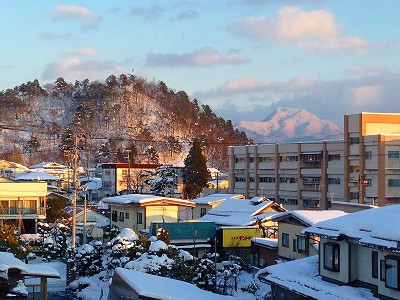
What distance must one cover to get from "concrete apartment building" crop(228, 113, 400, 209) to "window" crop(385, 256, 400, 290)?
28358 millimetres

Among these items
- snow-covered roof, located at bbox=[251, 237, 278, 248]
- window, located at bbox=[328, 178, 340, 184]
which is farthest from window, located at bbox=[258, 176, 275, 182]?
snow-covered roof, located at bbox=[251, 237, 278, 248]

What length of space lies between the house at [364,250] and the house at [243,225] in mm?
12328

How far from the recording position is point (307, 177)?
51.2 meters

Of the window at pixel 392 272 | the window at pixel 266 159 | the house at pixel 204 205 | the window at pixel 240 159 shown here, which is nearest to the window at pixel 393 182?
the window at pixel 266 159

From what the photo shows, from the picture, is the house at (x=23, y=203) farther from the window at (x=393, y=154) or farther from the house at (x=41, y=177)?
the window at (x=393, y=154)

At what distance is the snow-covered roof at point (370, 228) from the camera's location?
37.4ft

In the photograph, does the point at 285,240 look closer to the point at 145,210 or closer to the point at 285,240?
the point at 285,240

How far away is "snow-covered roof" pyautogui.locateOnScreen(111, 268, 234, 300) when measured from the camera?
10.8 metres

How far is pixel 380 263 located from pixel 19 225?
2623 cm

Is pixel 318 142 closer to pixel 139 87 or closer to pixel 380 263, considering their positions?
pixel 380 263

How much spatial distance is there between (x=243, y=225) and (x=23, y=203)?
15.6 meters

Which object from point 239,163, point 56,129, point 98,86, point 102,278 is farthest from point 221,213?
point 98,86

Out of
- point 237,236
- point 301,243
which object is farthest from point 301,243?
point 237,236

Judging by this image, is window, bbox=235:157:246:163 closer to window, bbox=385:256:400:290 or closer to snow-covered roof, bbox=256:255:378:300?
snow-covered roof, bbox=256:255:378:300
